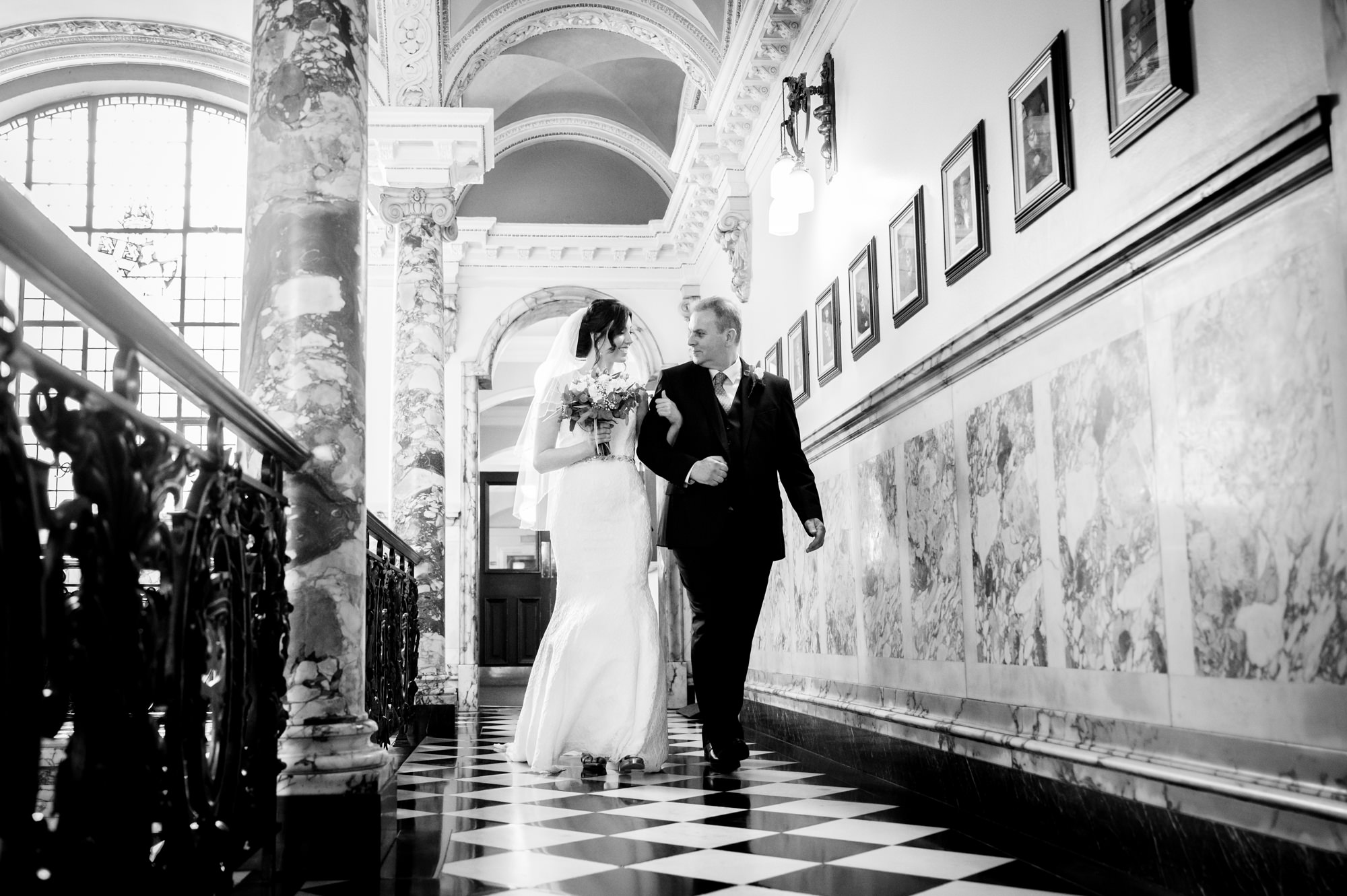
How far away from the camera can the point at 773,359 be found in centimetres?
853

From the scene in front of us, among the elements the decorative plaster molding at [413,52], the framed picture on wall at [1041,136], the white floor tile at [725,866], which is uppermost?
the decorative plaster molding at [413,52]

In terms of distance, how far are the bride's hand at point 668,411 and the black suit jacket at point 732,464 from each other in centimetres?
4

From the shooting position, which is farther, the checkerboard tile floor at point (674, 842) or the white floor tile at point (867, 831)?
the white floor tile at point (867, 831)

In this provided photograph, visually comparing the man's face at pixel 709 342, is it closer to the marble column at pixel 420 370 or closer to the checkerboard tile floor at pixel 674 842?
the checkerboard tile floor at pixel 674 842

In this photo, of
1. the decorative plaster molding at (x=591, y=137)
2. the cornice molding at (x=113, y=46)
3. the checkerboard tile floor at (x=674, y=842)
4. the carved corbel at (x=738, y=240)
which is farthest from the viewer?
the decorative plaster molding at (x=591, y=137)

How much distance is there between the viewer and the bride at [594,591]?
4.64 metres

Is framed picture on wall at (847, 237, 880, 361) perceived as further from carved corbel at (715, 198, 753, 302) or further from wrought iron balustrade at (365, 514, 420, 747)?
A: carved corbel at (715, 198, 753, 302)

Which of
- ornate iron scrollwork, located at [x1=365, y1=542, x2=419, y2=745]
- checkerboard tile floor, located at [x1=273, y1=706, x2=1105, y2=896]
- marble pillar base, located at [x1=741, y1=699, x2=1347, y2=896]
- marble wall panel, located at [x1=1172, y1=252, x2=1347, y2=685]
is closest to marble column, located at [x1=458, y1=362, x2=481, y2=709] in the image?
ornate iron scrollwork, located at [x1=365, y1=542, x2=419, y2=745]

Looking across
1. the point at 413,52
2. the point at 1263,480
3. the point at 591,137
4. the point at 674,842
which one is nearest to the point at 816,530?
the point at 674,842

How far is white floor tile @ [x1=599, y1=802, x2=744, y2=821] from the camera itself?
146 inches

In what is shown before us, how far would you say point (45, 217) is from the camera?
1373 mm

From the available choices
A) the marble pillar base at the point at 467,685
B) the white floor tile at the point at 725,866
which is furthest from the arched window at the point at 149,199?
the white floor tile at the point at 725,866

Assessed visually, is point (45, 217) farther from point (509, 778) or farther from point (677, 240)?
point (677, 240)

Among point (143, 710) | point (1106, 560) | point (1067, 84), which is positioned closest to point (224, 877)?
point (143, 710)
